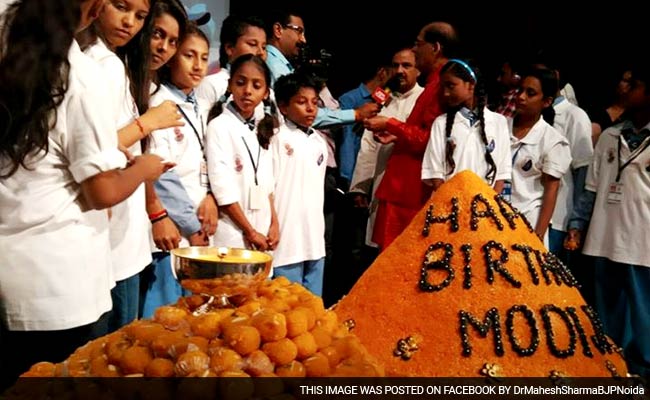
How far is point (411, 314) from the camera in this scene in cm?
171

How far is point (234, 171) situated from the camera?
9.09 feet

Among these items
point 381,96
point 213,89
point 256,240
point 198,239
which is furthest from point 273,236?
point 381,96

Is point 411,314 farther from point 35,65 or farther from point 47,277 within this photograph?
point 35,65

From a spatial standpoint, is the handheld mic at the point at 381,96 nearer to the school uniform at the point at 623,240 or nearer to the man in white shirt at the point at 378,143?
the man in white shirt at the point at 378,143

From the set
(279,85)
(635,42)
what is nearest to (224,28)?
(279,85)

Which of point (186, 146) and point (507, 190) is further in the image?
point (507, 190)

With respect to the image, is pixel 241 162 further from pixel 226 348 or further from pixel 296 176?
pixel 226 348

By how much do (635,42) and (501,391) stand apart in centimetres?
416

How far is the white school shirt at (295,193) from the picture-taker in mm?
3115

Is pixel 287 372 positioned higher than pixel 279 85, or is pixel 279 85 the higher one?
pixel 279 85

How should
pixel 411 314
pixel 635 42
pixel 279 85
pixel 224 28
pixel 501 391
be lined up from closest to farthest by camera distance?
pixel 501 391 < pixel 411 314 < pixel 279 85 < pixel 224 28 < pixel 635 42

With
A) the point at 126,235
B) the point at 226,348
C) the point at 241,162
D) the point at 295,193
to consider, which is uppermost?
the point at 241,162

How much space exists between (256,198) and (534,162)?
4.62 feet

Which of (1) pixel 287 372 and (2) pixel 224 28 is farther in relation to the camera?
(2) pixel 224 28
